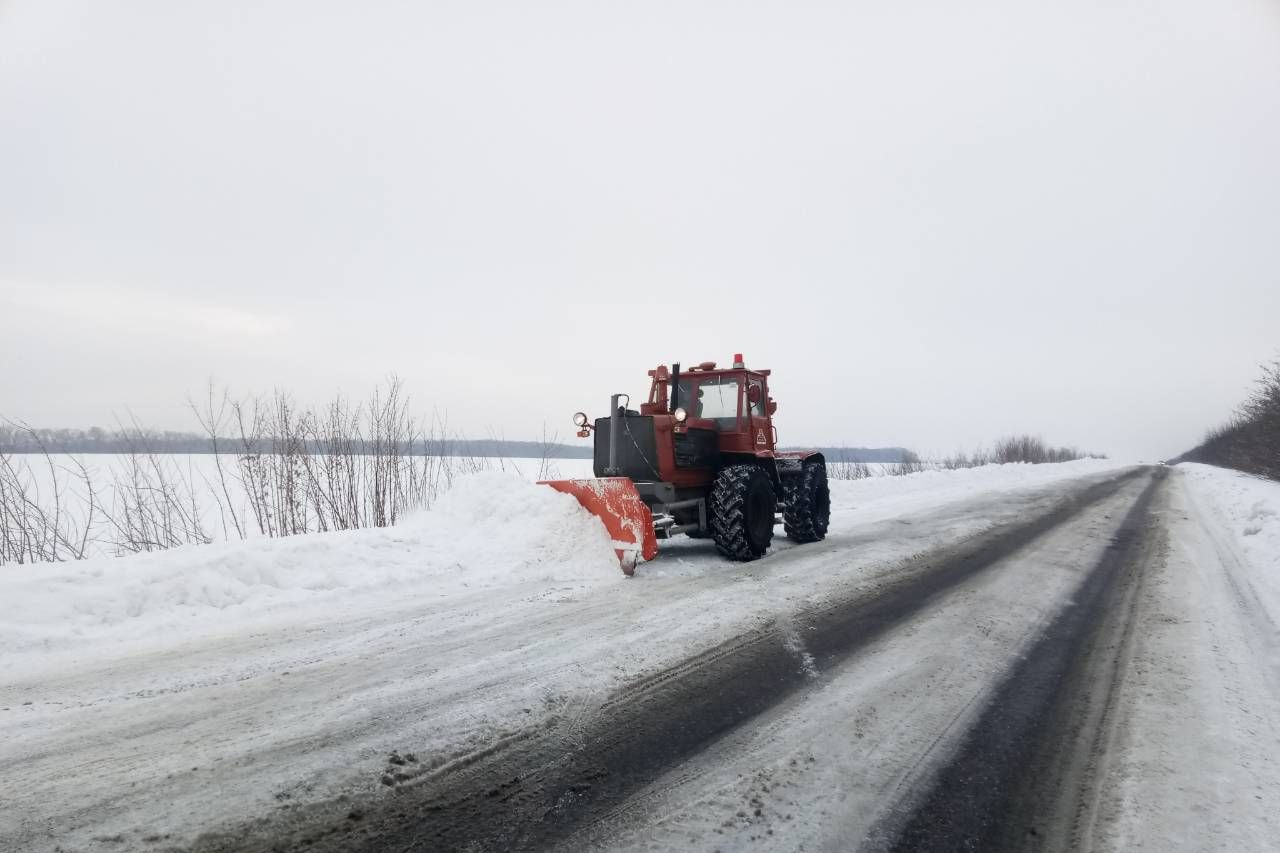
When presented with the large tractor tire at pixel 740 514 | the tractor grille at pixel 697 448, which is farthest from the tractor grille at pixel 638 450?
the large tractor tire at pixel 740 514

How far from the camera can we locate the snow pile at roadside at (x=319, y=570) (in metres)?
4.42

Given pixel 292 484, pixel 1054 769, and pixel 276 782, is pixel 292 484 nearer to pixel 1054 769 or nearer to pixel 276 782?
pixel 276 782

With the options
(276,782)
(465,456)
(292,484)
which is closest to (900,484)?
(465,456)

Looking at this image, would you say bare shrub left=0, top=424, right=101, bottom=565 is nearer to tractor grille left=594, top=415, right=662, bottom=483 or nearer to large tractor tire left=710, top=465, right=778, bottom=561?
tractor grille left=594, top=415, right=662, bottom=483

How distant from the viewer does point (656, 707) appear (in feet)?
10.5

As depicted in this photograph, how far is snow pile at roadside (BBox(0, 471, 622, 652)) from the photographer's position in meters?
4.42

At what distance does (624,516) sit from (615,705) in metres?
3.68

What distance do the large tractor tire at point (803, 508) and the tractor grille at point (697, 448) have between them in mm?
1262

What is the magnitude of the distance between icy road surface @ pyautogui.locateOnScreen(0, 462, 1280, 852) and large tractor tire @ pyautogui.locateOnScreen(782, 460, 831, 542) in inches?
94.8

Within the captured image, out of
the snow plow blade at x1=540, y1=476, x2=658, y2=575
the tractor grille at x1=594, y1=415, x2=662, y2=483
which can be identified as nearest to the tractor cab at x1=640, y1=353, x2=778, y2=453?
the tractor grille at x1=594, y1=415, x2=662, y2=483

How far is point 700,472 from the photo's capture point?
329 inches

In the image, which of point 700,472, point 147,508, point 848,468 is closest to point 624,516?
point 700,472

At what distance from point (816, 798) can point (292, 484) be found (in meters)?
8.98

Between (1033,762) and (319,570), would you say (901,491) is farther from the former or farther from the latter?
(1033,762)
